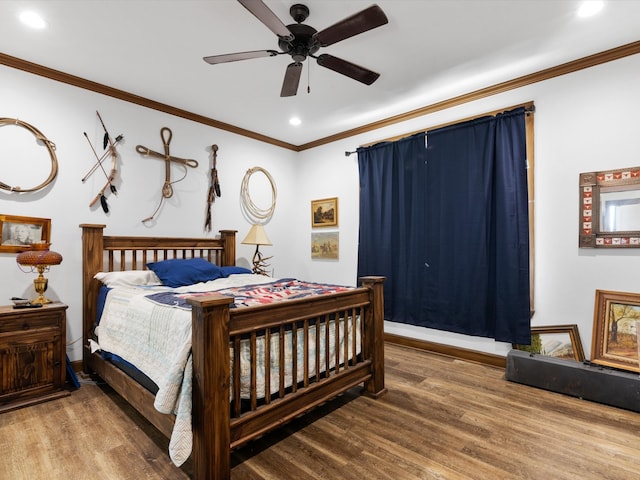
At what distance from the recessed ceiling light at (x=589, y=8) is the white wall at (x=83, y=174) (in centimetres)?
356

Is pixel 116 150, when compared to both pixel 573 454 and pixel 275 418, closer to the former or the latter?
pixel 275 418

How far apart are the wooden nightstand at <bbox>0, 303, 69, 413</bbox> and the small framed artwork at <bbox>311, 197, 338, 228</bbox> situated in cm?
303

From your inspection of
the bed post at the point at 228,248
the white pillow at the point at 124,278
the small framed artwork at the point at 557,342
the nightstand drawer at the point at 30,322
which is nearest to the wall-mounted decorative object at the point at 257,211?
the bed post at the point at 228,248

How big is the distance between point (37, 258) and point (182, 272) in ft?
3.47

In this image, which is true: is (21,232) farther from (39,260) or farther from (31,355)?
(31,355)

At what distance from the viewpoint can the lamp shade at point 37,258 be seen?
244 cm

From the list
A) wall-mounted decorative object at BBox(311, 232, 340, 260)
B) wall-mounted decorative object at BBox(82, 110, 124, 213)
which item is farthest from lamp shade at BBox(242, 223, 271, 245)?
wall-mounted decorative object at BBox(82, 110, 124, 213)

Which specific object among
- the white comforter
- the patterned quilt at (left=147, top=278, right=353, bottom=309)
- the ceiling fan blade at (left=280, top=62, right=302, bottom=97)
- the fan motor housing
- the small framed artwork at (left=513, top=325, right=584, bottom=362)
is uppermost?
the fan motor housing

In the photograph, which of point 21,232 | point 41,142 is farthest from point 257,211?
point 21,232

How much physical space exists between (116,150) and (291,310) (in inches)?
103

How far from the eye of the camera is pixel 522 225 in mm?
2953

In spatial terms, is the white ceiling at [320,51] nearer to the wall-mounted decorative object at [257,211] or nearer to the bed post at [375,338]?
the wall-mounted decorative object at [257,211]

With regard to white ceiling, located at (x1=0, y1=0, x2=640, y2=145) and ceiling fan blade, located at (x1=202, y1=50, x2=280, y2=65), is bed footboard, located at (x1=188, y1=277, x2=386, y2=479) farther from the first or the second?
white ceiling, located at (x1=0, y1=0, x2=640, y2=145)

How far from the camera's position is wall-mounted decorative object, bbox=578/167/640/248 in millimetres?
2504
